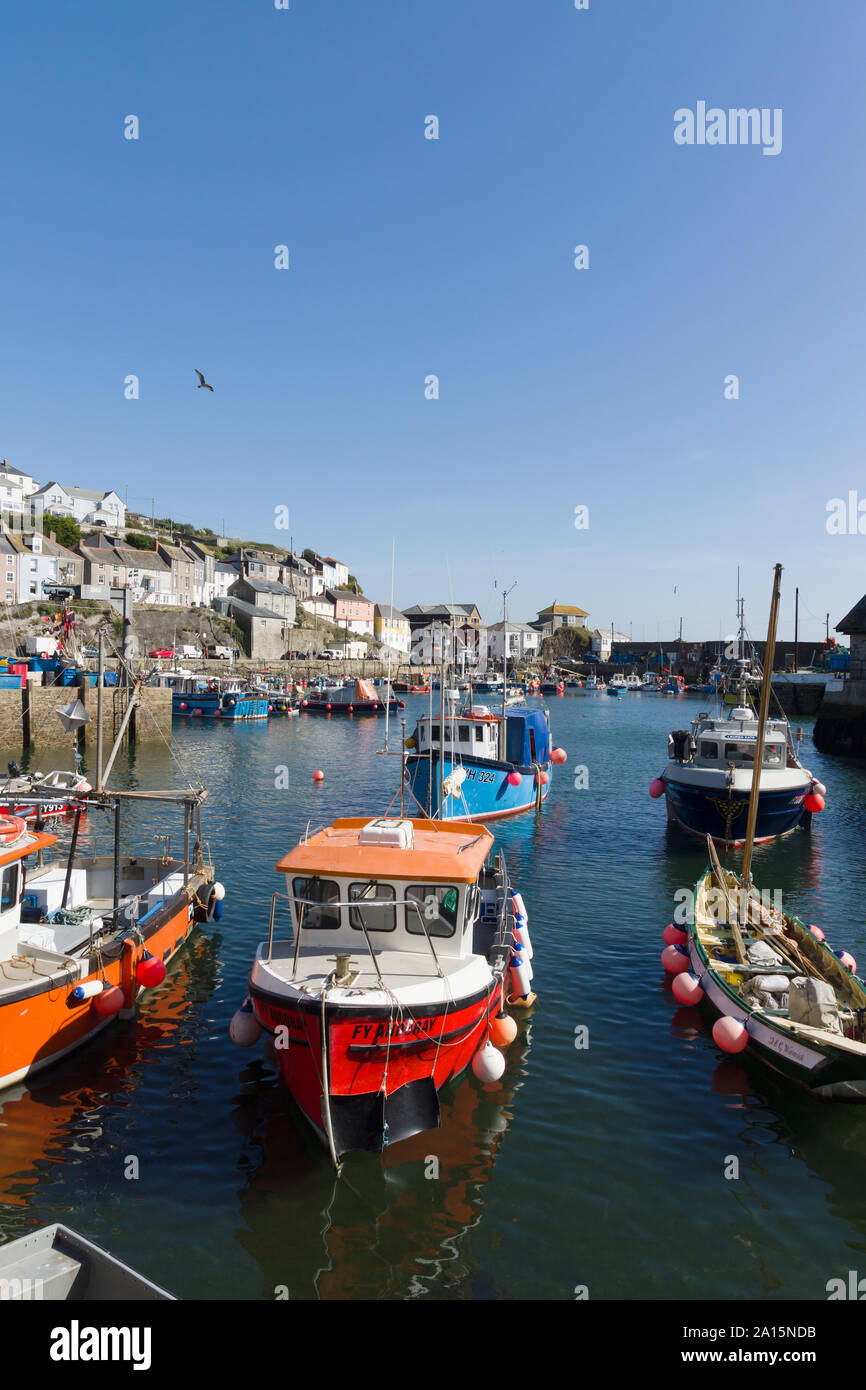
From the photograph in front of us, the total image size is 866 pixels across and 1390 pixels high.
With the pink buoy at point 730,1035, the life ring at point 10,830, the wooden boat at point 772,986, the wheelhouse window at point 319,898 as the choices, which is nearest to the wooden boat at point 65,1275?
the wheelhouse window at point 319,898

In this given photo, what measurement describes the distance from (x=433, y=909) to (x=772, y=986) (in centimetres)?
661

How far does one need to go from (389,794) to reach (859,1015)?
32.0m

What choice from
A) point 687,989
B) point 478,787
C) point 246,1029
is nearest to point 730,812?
point 478,787

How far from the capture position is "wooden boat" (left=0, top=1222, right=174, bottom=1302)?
22.3ft

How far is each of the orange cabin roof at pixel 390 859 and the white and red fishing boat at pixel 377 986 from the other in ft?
0.10

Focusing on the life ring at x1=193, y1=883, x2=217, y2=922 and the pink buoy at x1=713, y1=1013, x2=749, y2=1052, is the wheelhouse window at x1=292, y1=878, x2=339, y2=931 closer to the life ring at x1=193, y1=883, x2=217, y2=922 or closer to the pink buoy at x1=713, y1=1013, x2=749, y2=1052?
the pink buoy at x1=713, y1=1013, x2=749, y2=1052

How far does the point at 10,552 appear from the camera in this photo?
97.9m

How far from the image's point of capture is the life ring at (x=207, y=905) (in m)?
21.0

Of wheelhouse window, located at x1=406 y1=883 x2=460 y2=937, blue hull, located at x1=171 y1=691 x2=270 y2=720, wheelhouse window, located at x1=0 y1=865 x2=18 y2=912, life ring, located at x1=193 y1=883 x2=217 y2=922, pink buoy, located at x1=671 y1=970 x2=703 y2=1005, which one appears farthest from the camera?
blue hull, located at x1=171 y1=691 x2=270 y2=720

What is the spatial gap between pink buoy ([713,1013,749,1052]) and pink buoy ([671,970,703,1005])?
167cm

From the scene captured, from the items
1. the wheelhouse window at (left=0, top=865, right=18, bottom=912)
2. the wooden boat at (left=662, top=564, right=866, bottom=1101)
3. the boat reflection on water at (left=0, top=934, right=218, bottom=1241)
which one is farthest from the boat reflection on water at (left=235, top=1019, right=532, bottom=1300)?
the wheelhouse window at (left=0, top=865, right=18, bottom=912)

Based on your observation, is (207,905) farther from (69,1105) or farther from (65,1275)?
(65,1275)

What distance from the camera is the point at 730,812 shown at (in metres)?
30.1

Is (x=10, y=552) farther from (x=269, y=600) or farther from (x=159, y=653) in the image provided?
(x=269, y=600)
